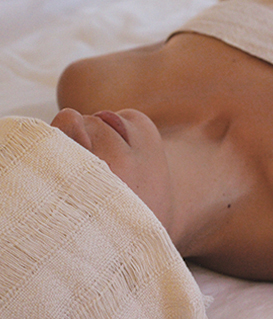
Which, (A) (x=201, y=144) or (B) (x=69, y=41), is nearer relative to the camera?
(A) (x=201, y=144)

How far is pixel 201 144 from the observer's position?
35.4 inches

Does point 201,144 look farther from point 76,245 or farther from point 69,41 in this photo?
point 69,41

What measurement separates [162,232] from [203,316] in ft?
0.42

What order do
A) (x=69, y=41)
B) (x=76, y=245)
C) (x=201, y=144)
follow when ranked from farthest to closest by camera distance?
(x=69, y=41), (x=201, y=144), (x=76, y=245)

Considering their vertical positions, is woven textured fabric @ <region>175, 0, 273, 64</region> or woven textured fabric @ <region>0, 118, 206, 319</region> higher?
woven textured fabric @ <region>175, 0, 273, 64</region>

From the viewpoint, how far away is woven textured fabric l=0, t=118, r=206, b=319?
0.52m

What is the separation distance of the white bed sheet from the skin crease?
0.07 metres

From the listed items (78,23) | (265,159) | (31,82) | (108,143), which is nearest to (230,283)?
(265,159)

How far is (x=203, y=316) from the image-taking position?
0.60 m

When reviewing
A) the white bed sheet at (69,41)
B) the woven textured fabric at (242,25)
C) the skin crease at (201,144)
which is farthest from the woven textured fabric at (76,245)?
the woven textured fabric at (242,25)

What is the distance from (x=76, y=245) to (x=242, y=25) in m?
0.65

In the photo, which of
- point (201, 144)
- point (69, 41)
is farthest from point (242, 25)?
point (69, 41)

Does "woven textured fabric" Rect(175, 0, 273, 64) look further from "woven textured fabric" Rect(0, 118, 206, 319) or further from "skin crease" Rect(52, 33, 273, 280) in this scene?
"woven textured fabric" Rect(0, 118, 206, 319)

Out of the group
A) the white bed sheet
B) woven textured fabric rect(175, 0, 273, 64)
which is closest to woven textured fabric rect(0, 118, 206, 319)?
the white bed sheet
